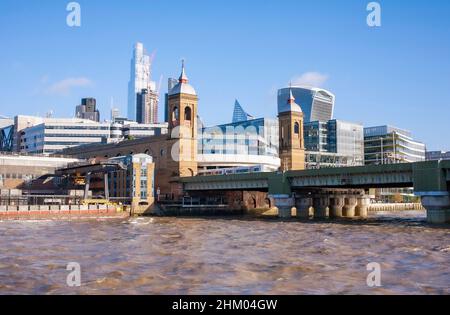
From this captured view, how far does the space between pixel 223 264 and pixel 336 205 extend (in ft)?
312

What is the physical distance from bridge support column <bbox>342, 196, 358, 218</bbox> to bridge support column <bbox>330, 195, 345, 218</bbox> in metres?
0.93

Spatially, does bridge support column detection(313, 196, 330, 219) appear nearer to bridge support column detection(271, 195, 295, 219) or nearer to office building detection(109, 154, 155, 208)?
bridge support column detection(271, 195, 295, 219)

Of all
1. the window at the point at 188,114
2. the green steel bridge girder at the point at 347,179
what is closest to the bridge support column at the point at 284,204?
the green steel bridge girder at the point at 347,179

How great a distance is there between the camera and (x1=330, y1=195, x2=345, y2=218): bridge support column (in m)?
130

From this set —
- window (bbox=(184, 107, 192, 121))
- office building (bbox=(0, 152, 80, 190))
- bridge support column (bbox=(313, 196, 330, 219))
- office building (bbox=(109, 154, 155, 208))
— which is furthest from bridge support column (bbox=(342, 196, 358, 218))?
office building (bbox=(0, 152, 80, 190))

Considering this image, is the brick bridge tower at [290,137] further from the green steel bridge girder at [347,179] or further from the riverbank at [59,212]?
the riverbank at [59,212]

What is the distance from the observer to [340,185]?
102562 millimetres

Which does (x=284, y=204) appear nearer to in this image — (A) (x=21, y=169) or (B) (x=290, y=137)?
(B) (x=290, y=137)

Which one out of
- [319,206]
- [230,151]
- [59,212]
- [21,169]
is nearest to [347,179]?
[319,206]

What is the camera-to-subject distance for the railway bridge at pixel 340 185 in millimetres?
84500

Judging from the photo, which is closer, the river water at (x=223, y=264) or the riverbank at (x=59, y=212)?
the river water at (x=223, y=264)

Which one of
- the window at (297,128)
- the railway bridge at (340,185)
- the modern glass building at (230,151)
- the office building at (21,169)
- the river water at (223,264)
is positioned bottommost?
the river water at (223,264)
